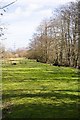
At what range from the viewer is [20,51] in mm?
93625

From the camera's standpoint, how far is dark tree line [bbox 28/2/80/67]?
44.8 meters

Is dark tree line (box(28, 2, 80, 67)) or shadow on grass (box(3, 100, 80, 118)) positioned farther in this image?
dark tree line (box(28, 2, 80, 67))

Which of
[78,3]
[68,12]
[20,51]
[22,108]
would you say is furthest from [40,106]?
[20,51]

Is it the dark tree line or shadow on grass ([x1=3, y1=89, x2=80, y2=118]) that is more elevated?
the dark tree line

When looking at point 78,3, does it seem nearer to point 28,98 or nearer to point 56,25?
point 56,25

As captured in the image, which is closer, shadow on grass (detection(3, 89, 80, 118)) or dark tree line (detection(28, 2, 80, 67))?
shadow on grass (detection(3, 89, 80, 118))

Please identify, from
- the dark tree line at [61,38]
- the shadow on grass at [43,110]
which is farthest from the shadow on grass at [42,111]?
the dark tree line at [61,38]

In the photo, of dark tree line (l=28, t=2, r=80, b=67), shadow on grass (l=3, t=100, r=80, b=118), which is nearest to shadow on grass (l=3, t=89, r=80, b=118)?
shadow on grass (l=3, t=100, r=80, b=118)

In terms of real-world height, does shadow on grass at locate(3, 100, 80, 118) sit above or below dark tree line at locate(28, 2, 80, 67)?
below

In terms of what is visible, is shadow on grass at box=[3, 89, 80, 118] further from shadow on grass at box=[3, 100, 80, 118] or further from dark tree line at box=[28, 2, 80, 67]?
dark tree line at box=[28, 2, 80, 67]

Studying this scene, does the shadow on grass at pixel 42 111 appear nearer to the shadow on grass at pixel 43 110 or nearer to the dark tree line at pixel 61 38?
the shadow on grass at pixel 43 110

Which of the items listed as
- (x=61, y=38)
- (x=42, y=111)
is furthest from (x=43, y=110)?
(x=61, y=38)

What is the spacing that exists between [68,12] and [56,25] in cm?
949

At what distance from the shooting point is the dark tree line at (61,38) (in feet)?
147
